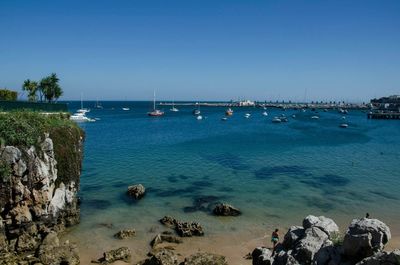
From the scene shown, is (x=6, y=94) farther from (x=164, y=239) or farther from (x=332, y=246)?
(x=332, y=246)

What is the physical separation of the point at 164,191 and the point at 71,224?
1266 centimetres

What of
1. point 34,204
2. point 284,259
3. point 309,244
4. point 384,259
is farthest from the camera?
point 34,204

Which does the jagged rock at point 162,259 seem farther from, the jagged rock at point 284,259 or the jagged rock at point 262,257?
the jagged rock at point 284,259

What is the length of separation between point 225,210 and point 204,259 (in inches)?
415

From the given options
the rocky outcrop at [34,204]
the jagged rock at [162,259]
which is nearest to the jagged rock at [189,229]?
the jagged rock at [162,259]

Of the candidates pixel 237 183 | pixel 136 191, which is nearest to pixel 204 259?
pixel 136 191

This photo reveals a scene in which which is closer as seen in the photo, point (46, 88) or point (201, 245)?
point (201, 245)

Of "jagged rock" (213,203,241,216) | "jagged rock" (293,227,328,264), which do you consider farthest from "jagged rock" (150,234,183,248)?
"jagged rock" (293,227,328,264)

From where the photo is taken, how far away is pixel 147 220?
3450cm

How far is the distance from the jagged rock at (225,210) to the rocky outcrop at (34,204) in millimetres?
13609

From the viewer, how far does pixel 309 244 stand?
20.2m

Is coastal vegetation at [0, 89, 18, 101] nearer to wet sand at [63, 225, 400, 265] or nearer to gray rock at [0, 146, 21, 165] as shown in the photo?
gray rock at [0, 146, 21, 165]

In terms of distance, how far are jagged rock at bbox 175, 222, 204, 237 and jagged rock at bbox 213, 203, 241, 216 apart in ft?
13.5

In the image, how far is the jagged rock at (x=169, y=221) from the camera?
109ft
